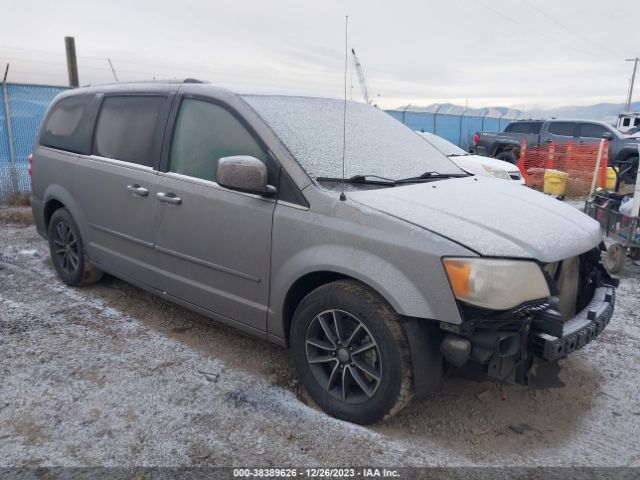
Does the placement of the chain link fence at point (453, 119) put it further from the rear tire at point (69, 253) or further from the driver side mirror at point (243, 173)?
the driver side mirror at point (243, 173)

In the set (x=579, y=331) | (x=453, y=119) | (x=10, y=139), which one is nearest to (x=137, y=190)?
(x=579, y=331)

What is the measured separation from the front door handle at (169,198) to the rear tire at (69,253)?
1.40 m

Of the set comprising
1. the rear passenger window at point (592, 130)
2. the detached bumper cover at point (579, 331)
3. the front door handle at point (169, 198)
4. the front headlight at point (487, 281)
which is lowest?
the detached bumper cover at point (579, 331)

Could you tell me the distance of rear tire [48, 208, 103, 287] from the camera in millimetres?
4668

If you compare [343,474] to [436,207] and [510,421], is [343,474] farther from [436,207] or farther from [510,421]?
[436,207]

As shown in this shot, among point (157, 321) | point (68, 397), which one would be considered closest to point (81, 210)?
point (157, 321)

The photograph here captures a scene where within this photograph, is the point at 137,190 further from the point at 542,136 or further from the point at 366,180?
the point at 542,136

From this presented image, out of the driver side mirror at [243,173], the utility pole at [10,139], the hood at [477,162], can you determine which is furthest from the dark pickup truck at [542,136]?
the driver side mirror at [243,173]

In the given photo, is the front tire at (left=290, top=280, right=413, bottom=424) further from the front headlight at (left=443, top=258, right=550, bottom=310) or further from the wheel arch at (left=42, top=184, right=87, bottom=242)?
the wheel arch at (left=42, top=184, right=87, bottom=242)

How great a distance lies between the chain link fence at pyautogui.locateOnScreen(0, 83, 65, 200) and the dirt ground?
6573 millimetres

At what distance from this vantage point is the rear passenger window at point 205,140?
10.6 ft

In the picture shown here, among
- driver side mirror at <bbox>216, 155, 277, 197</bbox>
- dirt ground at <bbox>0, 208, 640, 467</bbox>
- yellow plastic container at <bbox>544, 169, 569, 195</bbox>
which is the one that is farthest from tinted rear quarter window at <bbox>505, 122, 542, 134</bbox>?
driver side mirror at <bbox>216, 155, 277, 197</bbox>

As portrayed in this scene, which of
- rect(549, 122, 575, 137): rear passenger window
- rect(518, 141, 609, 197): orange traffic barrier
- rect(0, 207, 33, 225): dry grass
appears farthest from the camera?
rect(549, 122, 575, 137): rear passenger window

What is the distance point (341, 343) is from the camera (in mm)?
2801
